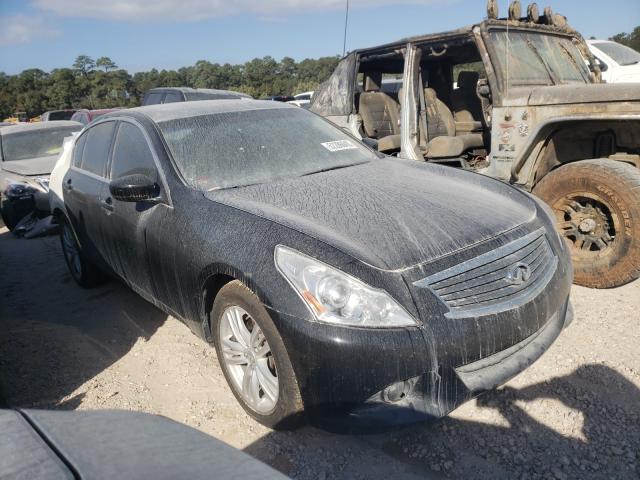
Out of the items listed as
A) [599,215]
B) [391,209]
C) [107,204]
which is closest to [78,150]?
[107,204]

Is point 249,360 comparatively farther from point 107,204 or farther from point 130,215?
point 107,204

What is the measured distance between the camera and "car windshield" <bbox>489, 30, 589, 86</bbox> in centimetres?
457

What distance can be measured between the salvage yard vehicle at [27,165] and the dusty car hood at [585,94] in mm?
6408

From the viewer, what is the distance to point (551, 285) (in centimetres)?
255

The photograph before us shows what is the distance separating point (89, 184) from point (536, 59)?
413 centimetres

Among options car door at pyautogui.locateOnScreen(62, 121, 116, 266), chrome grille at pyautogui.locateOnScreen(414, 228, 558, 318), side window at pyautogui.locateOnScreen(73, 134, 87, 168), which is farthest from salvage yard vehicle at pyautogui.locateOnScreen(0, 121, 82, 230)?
chrome grille at pyautogui.locateOnScreen(414, 228, 558, 318)

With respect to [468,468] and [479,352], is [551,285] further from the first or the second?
[468,468]

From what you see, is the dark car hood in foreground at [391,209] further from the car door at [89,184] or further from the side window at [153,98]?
the side window at [153,98]

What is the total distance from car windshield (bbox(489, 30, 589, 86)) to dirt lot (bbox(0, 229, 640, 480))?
2010 mm

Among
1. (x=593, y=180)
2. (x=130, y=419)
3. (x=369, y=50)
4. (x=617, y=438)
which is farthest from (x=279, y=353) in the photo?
(x=369, y=50)

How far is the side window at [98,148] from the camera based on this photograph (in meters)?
3.95

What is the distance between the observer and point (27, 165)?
771cm

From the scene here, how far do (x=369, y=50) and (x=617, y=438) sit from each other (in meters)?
4.51

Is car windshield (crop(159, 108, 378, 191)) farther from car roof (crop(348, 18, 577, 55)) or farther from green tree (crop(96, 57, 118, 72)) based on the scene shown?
green tree (crop(96, 57, 118, 72))
